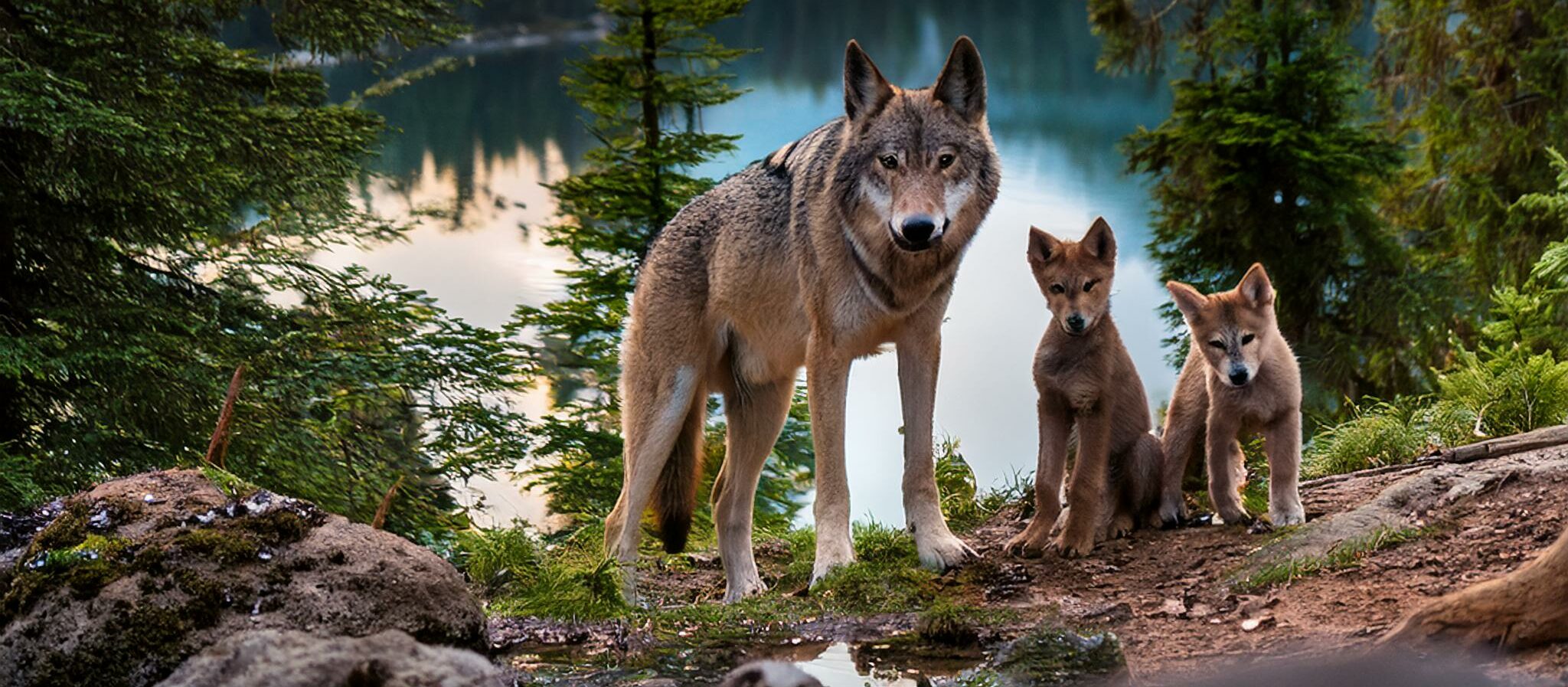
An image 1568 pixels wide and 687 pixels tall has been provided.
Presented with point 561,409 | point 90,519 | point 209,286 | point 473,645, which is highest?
point 209,286

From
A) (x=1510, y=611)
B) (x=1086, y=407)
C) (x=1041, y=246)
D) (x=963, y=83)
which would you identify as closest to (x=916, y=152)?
(x=963, y=83)

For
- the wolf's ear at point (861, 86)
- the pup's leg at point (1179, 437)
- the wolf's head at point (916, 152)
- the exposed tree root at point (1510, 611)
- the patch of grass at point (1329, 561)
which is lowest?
the exposed tree root at point (1510, 611)

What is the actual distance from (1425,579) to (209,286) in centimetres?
1042

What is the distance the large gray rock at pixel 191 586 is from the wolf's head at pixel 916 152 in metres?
2.40

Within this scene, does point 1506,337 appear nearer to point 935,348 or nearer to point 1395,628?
point 935,348

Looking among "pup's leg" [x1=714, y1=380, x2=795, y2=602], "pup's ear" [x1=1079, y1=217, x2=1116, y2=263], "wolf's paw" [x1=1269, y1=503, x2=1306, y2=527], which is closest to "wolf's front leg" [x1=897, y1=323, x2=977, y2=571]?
"pup's ear" [x1=1079, y1=217, x2=1116, y2=263]

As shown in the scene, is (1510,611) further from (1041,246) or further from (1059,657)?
(1041,246)

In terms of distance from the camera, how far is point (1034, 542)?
5992 millimetres

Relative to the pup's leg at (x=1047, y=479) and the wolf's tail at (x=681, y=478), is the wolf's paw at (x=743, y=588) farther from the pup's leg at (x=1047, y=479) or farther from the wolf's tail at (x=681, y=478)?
the pup's leg at (x=1047, y=479)

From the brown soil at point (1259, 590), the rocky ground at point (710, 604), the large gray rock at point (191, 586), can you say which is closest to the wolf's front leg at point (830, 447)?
the rocky ground at point (710, 604)

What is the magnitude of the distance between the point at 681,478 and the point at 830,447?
1.23m

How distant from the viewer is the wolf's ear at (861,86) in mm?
5809

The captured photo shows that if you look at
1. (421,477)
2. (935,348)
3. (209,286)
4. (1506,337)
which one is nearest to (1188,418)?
(935,348)

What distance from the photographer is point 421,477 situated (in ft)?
40.6
